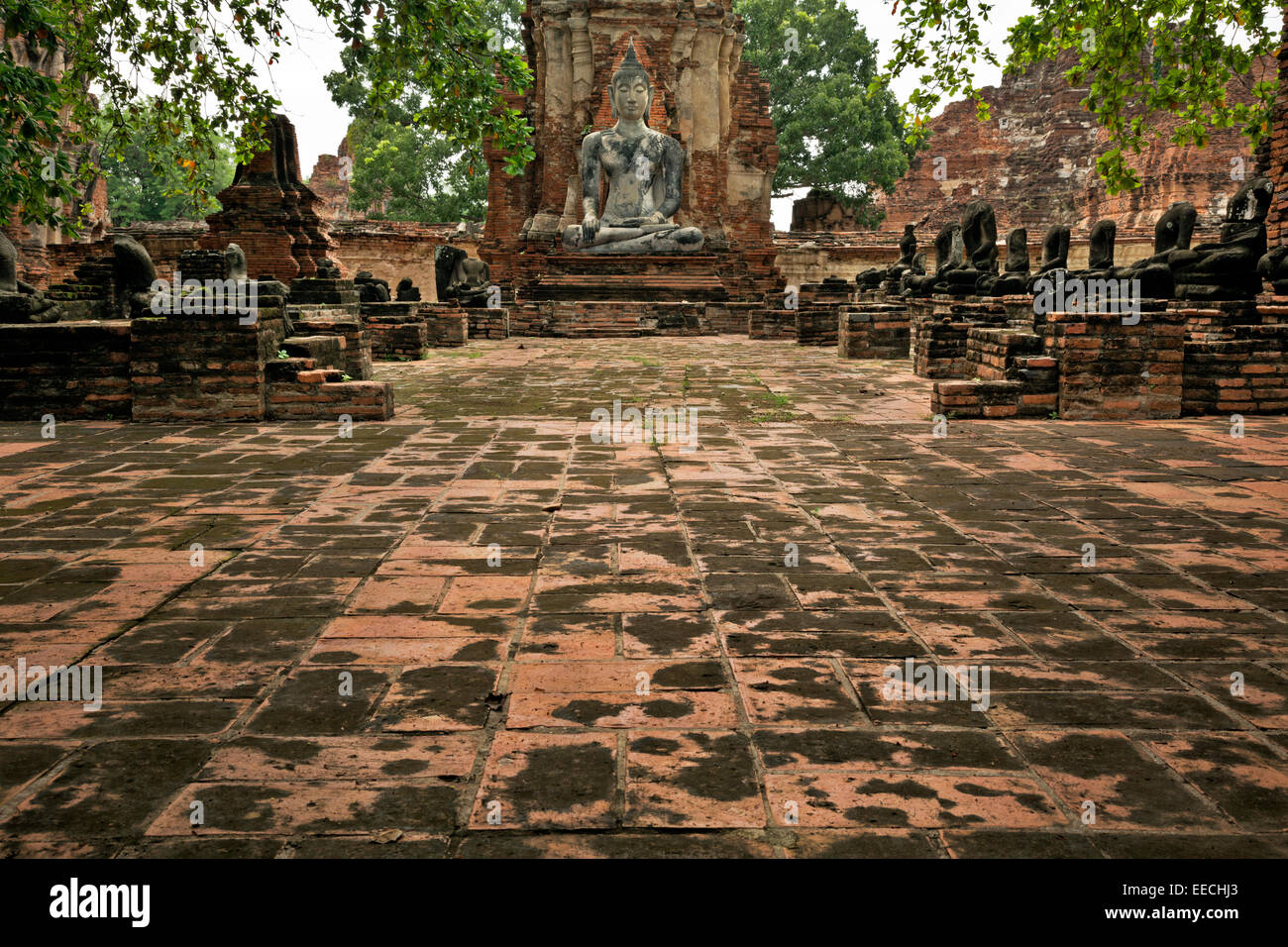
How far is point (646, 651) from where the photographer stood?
8.88 ft

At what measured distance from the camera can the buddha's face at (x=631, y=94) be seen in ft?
62.4

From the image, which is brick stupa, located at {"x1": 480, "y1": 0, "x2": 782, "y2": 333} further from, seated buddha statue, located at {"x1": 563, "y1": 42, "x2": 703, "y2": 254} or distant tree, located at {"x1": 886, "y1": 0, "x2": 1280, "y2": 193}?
distant tree, located at {"x1": 886, "y1": 0, "x2": 1280, "y2": 193}

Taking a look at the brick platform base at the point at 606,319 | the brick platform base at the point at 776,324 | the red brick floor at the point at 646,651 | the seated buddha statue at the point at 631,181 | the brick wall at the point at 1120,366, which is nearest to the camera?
the red brick floor at the point at 646,651

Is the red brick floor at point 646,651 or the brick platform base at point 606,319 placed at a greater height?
the brick platform base at point 606,319

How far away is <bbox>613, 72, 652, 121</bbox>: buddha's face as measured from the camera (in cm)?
1902

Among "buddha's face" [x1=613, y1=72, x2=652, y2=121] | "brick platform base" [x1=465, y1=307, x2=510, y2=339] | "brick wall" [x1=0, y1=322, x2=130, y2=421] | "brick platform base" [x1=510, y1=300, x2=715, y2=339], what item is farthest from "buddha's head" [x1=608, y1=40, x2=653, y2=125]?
"brick wall" [x1=0, y1=322, x2=130, y2=421]

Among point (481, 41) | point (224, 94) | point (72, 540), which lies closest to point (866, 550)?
point (72, 540)

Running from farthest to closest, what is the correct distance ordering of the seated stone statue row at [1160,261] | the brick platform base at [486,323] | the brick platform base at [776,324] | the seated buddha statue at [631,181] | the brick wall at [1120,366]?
the seated buddha statue at [631,181] < the brick platform base at [486,323] < the brick platform base at [776,324] < the seated stone statue row at [1160,261] < the brick wall at [1120,366]

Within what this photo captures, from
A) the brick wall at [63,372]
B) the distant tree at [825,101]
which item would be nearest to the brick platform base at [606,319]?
the brick wall at [63,372]

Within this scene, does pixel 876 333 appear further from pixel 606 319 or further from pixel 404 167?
pixel 404 167

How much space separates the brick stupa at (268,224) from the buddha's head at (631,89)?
6.51 m

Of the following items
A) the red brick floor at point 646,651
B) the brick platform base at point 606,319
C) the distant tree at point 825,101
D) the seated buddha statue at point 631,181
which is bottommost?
the red brick floor at point 646,651

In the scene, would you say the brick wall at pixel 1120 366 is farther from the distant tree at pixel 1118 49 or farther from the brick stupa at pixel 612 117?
the brick stupa at pixel 612 117

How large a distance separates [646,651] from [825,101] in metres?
28.6
